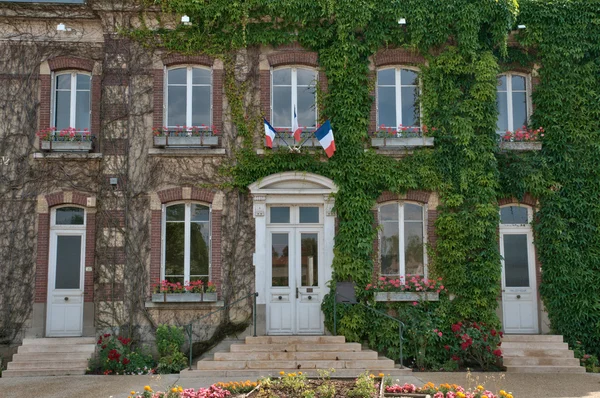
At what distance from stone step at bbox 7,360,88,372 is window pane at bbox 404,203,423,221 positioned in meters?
7.16

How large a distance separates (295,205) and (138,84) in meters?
4.24

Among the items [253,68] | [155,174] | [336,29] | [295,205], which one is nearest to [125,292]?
[155,174]

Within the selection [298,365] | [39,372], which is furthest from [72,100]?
[298,365]

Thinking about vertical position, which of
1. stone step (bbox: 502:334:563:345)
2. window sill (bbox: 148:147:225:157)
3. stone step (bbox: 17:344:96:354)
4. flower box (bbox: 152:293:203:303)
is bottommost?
stone step (bbox: 17:344:96:354)

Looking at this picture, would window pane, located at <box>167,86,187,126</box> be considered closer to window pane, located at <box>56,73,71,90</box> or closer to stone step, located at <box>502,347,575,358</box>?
window pane, located at <box>56,73,71,90</box>

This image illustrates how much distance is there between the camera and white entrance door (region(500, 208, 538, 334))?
12.9 metres

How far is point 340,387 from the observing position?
8.64 m

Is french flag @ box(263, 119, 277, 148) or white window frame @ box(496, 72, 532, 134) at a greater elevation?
white window frame @ box(496, 72, 532, 134)

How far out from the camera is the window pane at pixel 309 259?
12.8 m

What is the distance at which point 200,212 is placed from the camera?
12.9 meters

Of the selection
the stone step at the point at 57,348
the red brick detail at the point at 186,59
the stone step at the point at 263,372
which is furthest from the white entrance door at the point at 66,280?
the red brick detail at the point at 186,59

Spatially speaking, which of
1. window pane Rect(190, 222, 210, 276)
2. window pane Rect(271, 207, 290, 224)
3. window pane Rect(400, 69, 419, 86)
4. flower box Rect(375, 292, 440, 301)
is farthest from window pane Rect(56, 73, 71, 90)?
flower box Rect(375, 292, 440, 301)

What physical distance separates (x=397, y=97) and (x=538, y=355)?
6.06 metres

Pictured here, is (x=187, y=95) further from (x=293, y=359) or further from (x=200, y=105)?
(x=293, y=359)
